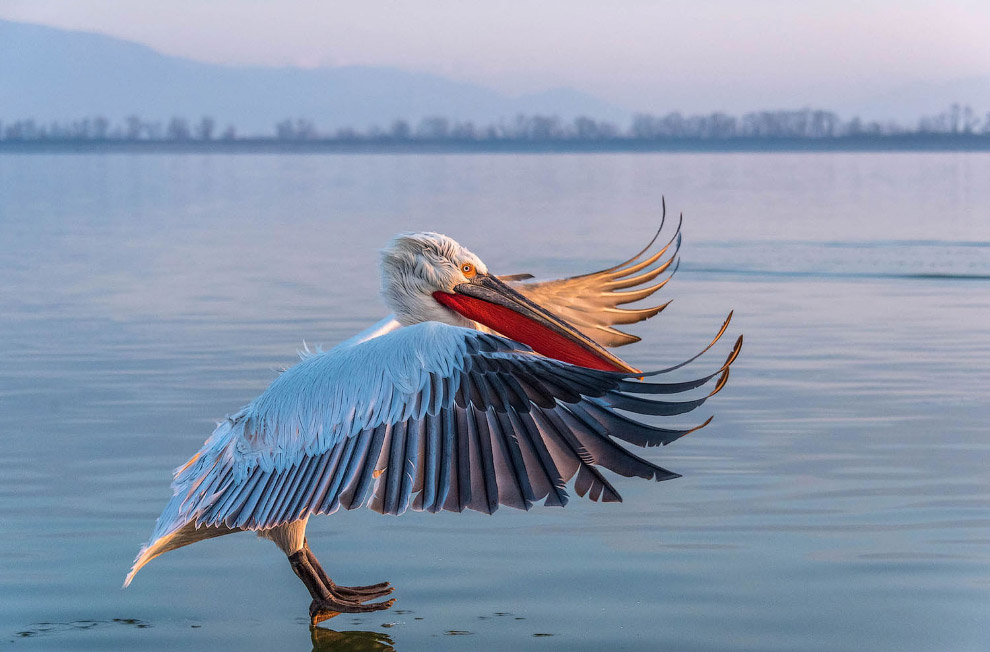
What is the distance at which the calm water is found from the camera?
16.0 feet

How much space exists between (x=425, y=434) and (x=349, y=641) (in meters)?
1.08

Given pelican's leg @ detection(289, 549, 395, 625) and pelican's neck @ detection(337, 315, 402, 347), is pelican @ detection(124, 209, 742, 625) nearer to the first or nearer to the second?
pelican's leg @ detection(289, 549, 395, 625)

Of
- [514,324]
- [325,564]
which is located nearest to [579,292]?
[514,324]

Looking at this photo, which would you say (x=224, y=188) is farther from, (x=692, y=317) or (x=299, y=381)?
(x=299, y=381)

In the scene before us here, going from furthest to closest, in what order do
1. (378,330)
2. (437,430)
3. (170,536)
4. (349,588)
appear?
1. (378,330)
2. (349,588)
3. (170,536)
4. (437,430)

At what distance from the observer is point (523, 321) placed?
5.12m

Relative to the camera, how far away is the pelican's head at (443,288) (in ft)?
17.1

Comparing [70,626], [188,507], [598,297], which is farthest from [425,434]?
[598,297]

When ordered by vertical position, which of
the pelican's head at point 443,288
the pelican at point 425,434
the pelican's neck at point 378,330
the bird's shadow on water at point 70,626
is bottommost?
the bird's shadow on water at point 70,626

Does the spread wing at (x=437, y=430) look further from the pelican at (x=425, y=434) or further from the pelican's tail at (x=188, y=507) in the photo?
the pelican's tail at (x=188, y=507)

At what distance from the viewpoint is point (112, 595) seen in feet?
16.9

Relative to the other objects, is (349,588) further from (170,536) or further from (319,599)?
(170,536)

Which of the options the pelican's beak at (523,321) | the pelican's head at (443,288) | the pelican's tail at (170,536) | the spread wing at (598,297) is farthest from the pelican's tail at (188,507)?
the spread wing at (598,297)

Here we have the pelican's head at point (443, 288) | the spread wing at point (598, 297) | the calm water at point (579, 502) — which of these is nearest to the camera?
the calm water at point (579, 502)
